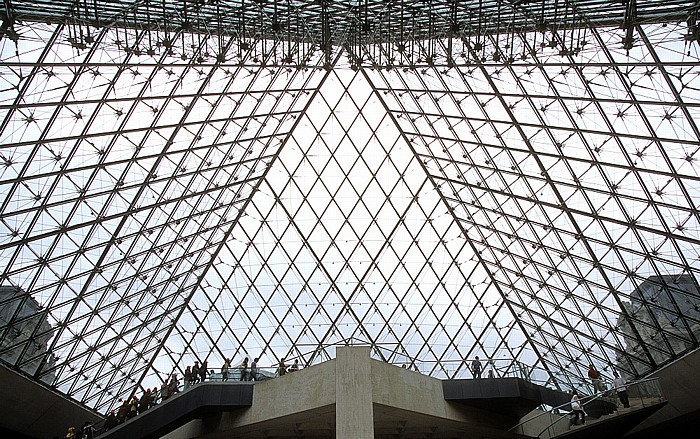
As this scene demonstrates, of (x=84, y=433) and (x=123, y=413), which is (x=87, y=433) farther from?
(x=123, y=413)

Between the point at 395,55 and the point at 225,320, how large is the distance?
78.1 feet

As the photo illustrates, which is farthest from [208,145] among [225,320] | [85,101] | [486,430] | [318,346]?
→ [486,430]

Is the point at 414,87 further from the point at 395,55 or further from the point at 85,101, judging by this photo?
the point at 85,101

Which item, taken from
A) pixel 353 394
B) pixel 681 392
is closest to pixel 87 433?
pixel 353 394

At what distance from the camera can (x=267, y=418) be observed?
1102 inches

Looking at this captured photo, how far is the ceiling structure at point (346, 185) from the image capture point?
24.1m

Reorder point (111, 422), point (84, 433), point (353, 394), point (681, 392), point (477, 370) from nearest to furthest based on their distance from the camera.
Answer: point (353, 394) → point (84, 433) → point (477, 370) → point (111, 422) → point (681, 392)

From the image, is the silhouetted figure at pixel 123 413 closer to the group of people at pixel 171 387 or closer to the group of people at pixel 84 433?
the group of people at pixel 171 387

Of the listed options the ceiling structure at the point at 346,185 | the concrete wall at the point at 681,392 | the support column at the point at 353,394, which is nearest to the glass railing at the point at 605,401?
the ceiling structure at the point at 346,185

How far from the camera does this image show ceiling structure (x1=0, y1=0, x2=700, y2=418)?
24.1 meters

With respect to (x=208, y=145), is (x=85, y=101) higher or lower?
lower

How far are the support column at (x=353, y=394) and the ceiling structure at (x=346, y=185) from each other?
1.56m

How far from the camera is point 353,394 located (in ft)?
84.4

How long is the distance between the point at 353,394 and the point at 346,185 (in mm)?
23247
